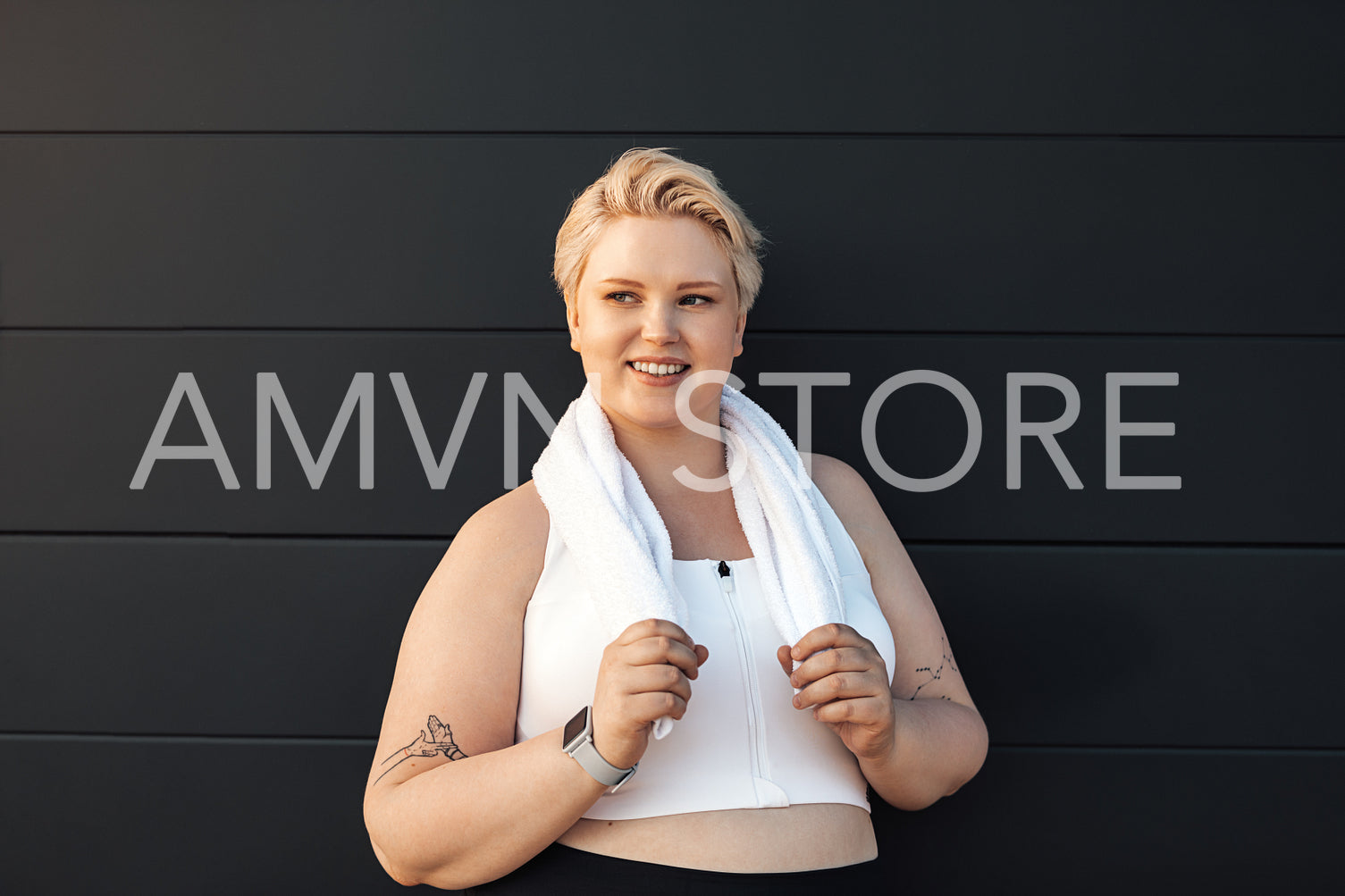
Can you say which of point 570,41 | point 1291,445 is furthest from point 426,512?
point 1291,445

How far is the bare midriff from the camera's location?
1.16m

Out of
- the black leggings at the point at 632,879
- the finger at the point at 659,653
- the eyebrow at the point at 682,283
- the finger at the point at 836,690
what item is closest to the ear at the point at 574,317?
the eyebrow at the point at 682,283

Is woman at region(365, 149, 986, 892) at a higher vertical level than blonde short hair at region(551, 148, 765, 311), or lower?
lower

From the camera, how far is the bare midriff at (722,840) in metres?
1.16

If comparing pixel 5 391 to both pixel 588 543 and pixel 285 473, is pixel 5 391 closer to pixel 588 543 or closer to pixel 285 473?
pixel 285 473

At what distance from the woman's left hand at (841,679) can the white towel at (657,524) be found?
0.10m

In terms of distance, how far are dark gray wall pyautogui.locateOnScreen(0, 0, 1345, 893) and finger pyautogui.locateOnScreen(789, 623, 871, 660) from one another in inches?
26.2

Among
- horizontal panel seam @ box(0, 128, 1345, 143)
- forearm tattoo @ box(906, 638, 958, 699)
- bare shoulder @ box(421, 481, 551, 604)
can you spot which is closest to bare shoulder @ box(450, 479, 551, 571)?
bare shoulder @ box(421, 481, 551, 604)

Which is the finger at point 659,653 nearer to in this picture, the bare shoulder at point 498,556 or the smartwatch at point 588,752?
the smartwatch at point 588,752

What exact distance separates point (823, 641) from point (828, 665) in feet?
0.10

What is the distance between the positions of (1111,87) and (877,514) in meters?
1.01

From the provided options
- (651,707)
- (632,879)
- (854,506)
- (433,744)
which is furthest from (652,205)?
(632,879)

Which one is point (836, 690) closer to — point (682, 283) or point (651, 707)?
point (651, 707)

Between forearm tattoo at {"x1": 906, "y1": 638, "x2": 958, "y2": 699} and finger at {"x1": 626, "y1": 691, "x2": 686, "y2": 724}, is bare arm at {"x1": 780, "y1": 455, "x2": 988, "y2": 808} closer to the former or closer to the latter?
forearm tattoo at {"x1": 906, "y1": 638, "x2": 958, "y2": 699}
